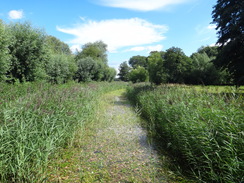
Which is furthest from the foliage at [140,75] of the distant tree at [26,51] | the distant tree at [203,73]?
the distant tree at [26,51]

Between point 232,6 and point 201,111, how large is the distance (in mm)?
12927

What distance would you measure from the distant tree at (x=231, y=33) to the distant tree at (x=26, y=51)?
45.8ft

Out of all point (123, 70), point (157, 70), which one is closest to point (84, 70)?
point (157, 70)

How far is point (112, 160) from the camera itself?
3.54 m

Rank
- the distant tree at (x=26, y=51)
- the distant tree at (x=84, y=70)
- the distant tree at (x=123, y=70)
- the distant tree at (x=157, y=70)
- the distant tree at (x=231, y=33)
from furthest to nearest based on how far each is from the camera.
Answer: the distant tree at (x=123, y=70) → the distant tree at (x=84, y=70) → the distant tree at (x=157, y=70) → the distant tree at (x=231, y=33) → the distant tree at (x=26, y=51)

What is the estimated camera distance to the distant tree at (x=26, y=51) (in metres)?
8.38

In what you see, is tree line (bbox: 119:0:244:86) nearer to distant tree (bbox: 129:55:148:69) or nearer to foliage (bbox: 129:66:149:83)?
foliage (bbox: 129:66:149:83)

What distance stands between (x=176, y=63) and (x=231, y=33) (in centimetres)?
527

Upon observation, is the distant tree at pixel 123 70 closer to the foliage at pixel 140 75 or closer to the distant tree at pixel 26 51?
the foliage at pixel 140 75

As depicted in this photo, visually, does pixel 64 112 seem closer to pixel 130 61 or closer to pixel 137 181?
pixel 137 181

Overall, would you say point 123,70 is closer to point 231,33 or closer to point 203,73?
point 203,73

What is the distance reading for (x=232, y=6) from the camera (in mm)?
11633

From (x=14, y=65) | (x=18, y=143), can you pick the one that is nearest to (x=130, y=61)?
(x=14, y=65)

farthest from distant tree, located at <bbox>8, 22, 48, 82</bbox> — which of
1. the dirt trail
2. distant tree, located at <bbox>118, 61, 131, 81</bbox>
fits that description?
distant tree, located at <bbox>118, 61, 131, 81</bbox>
